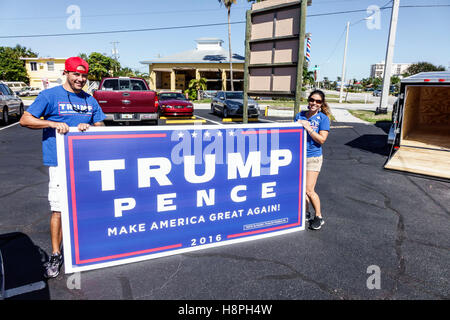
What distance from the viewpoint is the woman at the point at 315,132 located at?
377 cm

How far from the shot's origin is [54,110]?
9.77 ft

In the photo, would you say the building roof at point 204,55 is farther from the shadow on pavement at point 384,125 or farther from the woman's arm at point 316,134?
the woman's arm at point 316,134

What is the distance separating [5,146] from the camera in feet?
30.2

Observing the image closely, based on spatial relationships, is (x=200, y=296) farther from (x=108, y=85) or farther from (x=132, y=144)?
(x=108, y=85)

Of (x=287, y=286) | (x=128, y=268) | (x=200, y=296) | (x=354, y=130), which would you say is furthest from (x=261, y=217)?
(x=354, y=130)

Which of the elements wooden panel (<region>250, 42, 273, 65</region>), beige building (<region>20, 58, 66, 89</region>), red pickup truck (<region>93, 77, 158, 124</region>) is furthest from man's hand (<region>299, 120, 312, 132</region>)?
beige building (<region>20, 58, 66, 89</region>)

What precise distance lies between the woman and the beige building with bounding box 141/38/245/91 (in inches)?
1395

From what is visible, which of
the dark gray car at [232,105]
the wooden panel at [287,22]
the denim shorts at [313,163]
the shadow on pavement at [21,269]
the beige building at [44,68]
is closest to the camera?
the shadow on pavement at [21,269]

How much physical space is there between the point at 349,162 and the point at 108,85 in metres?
9.19

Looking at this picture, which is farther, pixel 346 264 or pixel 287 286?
pixel 346 264

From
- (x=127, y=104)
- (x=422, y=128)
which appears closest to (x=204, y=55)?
(x=127, y=104)

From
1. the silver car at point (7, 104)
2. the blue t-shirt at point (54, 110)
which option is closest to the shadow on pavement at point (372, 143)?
the blue t-shirt at point (54, 110)

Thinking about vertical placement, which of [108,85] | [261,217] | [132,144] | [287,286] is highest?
[108,85]

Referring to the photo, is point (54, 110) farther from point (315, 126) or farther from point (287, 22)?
point (287, 22)
